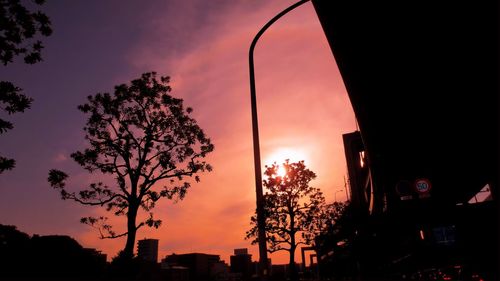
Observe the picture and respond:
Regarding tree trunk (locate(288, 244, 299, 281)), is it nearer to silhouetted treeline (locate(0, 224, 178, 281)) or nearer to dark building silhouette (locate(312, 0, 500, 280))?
dark building silhouette (locate(312, 0, 500, 280))

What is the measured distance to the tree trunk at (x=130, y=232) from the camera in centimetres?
2230

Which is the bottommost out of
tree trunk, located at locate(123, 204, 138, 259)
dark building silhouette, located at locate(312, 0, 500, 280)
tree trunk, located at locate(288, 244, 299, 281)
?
tree trunk, located at locate(288, 244, 299, 281)

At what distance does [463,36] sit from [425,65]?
242 cm

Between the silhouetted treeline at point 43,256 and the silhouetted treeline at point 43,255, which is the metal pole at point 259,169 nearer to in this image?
the silhouetted treeline at point 43,256

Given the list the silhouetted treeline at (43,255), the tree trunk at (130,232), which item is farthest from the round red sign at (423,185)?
the silhouetted treeline at (43,255)

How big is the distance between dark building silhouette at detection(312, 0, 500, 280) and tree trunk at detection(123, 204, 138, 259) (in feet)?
53.2

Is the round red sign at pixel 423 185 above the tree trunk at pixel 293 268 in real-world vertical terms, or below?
above

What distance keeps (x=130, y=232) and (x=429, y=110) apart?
69.3ft

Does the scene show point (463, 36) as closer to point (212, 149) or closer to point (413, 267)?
point (212, 149)

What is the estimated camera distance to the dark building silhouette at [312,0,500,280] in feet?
44.9

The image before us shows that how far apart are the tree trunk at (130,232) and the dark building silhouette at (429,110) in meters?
16.2

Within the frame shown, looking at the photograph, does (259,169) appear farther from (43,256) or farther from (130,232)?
(43,256)

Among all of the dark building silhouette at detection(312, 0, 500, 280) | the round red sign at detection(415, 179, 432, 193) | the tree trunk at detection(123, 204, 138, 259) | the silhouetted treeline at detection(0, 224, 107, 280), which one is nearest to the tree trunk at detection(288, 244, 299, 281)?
the dark building silhouette at detection(312, 0, 500, 280)

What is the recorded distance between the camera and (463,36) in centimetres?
1480
